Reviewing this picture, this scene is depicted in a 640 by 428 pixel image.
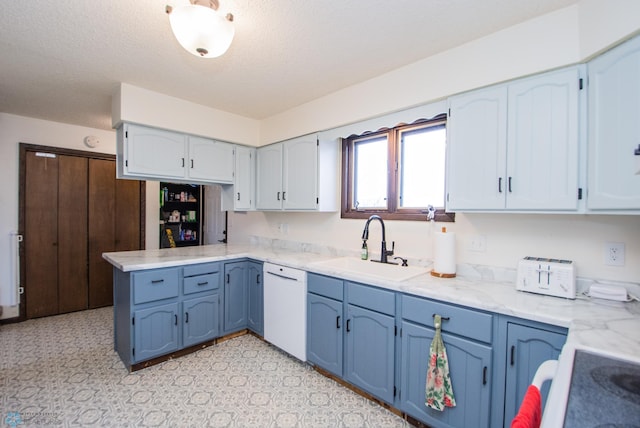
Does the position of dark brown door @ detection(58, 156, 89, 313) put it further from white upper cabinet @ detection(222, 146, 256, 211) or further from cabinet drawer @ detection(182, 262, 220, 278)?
cabinet drawer @ detection(182, 262, 220, 278)

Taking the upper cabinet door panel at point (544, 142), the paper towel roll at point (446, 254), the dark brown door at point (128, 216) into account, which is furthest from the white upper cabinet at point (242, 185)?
the upper cabinet door panel at point (544, 142)

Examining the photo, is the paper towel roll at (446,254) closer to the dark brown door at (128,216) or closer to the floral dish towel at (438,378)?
the floral dish towel at (438,378)

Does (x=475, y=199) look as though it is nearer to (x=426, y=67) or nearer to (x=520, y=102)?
(x=520, y=102)

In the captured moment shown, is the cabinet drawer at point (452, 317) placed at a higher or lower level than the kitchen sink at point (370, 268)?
lower

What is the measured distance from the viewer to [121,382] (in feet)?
7.32

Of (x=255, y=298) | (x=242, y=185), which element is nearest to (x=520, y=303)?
(x=255, y=298)

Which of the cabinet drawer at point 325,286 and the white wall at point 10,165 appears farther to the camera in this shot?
the white wall at point 10,165

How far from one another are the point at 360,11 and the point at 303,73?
80 cm

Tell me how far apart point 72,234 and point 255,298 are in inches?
102

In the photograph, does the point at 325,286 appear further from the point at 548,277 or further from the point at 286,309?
the point at 548,277

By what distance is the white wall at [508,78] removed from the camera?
4.79ft

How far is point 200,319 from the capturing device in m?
2.71

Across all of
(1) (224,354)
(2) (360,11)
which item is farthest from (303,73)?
(1) (224,354)

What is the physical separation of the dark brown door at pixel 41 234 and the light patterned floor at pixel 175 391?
2.40 feet
